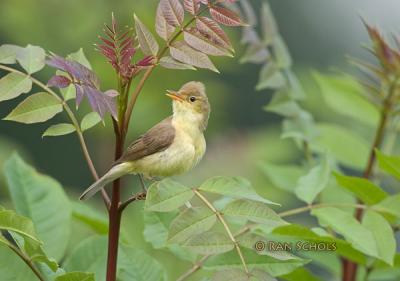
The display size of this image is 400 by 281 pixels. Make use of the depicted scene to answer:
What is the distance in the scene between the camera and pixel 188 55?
5.46 feet

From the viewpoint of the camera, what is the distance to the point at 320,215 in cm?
212

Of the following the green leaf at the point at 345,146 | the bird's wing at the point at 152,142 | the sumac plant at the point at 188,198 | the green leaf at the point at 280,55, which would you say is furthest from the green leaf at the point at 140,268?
the green leaf at the point at 345,146

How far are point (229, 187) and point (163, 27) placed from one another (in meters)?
0.37

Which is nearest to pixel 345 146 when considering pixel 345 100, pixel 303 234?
pixel 345 100

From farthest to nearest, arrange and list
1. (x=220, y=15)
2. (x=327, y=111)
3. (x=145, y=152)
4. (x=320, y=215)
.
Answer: (x=327, y=111)
(x=320, y=215)
(x=145, y=152)
(x=220, y=15)

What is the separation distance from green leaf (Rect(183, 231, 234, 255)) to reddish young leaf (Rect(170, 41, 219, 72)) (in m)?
0.35

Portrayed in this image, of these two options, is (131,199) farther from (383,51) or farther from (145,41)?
(383,51)

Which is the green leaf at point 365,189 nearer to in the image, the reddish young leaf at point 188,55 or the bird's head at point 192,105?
the bird's head at point 192,105

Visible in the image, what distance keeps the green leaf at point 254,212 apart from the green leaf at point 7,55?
57cm

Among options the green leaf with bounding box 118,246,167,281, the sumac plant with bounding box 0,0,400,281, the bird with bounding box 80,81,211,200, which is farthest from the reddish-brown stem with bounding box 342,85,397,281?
the green leaf with bounding box 118,246,167,281

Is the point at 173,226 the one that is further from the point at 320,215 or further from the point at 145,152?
the point at 320,215

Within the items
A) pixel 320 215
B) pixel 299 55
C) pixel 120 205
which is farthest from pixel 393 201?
pixel 299 55

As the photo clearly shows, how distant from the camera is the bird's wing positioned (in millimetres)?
1881

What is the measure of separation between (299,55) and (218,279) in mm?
8034
